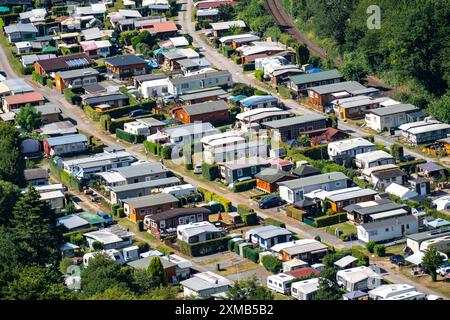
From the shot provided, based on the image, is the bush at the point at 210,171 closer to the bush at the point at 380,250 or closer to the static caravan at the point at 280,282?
the bush at the point at 380,250

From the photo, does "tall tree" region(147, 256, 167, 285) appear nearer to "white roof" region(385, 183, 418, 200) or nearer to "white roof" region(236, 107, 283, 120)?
"white roof" region(385, 183, 418, 200)

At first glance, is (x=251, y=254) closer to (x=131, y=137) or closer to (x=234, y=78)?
(x=131, y=137)

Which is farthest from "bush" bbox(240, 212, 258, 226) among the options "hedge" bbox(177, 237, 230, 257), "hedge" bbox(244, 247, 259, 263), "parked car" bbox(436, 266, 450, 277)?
"parked car" bbox(436, 266, 450, 277)

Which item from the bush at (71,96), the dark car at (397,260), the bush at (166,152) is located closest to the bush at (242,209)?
the dark car at (397,260)

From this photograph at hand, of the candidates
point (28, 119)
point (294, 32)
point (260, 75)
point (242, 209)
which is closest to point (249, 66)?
point (260, 75)
